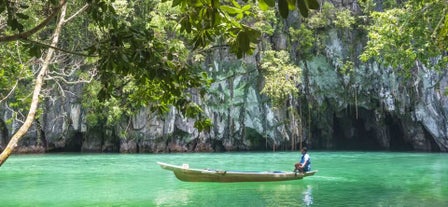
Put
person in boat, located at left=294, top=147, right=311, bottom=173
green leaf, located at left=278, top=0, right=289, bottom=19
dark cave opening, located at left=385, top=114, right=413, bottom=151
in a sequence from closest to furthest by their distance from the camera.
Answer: green leaf, located at left=278, top=0, right=289, bottom=19, person in boat, located at left=294, top=147, right=311, bottom=173, dark cave opening, located at left=385, top=114, right=413, bottom=151

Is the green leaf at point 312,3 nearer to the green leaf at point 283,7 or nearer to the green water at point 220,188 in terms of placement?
the green leaf at point 283,7

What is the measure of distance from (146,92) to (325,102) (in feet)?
77.2

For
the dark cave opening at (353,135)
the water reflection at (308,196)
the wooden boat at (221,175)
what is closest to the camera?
the water reflection at (308,196)

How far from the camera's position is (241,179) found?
11469mm

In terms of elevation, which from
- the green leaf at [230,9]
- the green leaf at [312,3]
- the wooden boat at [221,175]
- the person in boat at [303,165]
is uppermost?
the green leaf at [230,9]

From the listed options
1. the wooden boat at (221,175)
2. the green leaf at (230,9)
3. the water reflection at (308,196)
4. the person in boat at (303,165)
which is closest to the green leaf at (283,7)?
the green leaf at (230,9)

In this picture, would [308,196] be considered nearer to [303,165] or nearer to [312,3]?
[303,165]

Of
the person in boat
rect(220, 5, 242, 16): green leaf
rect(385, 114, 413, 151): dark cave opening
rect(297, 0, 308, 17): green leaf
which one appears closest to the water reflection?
the person in boat

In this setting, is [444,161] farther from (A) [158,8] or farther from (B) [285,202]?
(A) [158,8]

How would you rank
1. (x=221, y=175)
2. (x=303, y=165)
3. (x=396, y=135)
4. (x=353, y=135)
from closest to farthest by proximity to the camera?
1. (x=221, y=175)
2. (x=303, y=165)
3. (x=396, y=135)
4. (x=353, y=135)

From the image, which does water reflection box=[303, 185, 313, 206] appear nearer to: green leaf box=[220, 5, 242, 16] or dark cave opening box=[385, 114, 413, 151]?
green leaf box=[220, 5, 242, 16]

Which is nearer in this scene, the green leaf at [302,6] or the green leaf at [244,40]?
the green leaf at [302,6]

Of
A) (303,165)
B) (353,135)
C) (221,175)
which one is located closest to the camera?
(221,175)

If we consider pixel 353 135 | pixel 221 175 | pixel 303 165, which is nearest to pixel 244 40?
pixel 221 175
